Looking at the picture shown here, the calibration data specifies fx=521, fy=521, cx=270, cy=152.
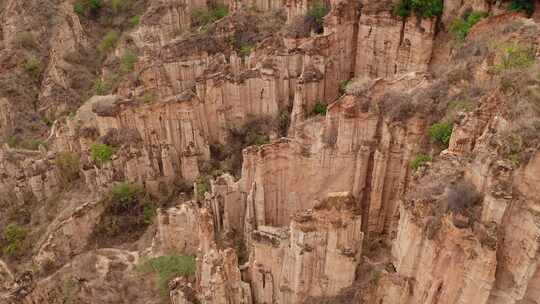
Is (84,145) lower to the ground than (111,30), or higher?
lower

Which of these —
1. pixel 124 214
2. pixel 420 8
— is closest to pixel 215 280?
pixel 124 214

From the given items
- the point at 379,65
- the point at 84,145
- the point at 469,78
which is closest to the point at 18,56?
the point at 84,145

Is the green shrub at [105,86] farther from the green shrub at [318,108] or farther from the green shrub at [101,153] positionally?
the green shrub at [318,108]

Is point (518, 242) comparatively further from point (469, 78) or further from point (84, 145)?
point (84, 145)

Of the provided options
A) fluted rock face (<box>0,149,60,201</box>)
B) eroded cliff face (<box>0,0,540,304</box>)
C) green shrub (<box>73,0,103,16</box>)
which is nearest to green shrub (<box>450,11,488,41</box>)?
eroded cliff face (<box>0,0,540,304</box>)

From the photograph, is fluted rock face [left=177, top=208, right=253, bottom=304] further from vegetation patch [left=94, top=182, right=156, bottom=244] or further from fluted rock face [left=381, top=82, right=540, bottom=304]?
vegetation patch [left=94, top=182, right=156, bottom=244]

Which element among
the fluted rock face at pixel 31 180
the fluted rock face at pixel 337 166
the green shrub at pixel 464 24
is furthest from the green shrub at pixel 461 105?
the fluted rock face at pixel 31 180
